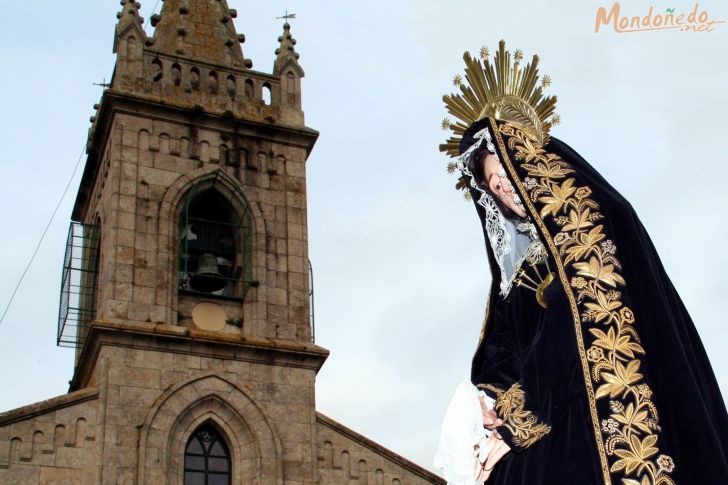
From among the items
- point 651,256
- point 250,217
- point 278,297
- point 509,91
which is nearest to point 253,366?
point 278,297

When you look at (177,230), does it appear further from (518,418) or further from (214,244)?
(518,418)

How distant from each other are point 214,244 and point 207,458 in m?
3.92

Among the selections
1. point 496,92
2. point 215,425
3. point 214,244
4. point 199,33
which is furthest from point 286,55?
point 496,92

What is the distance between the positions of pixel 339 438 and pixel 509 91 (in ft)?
42.8

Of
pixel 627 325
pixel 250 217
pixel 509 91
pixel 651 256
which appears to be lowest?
pixel 627 325

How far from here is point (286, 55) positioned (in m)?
23.8

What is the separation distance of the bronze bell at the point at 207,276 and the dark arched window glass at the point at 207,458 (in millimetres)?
2550

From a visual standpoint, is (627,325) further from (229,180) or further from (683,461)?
(229,180)

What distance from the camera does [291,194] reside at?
22.4 metres

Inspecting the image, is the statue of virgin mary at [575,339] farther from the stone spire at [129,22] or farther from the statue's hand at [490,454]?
the stone spire at [129,22]

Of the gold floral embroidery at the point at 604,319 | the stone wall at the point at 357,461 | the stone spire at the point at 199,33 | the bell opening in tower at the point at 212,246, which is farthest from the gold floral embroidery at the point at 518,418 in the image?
the stone spire at the point at 199,33

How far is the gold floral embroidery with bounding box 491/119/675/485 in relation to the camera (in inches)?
251

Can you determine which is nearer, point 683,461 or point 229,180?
point 683,461

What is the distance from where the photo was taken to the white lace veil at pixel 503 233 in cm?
765
